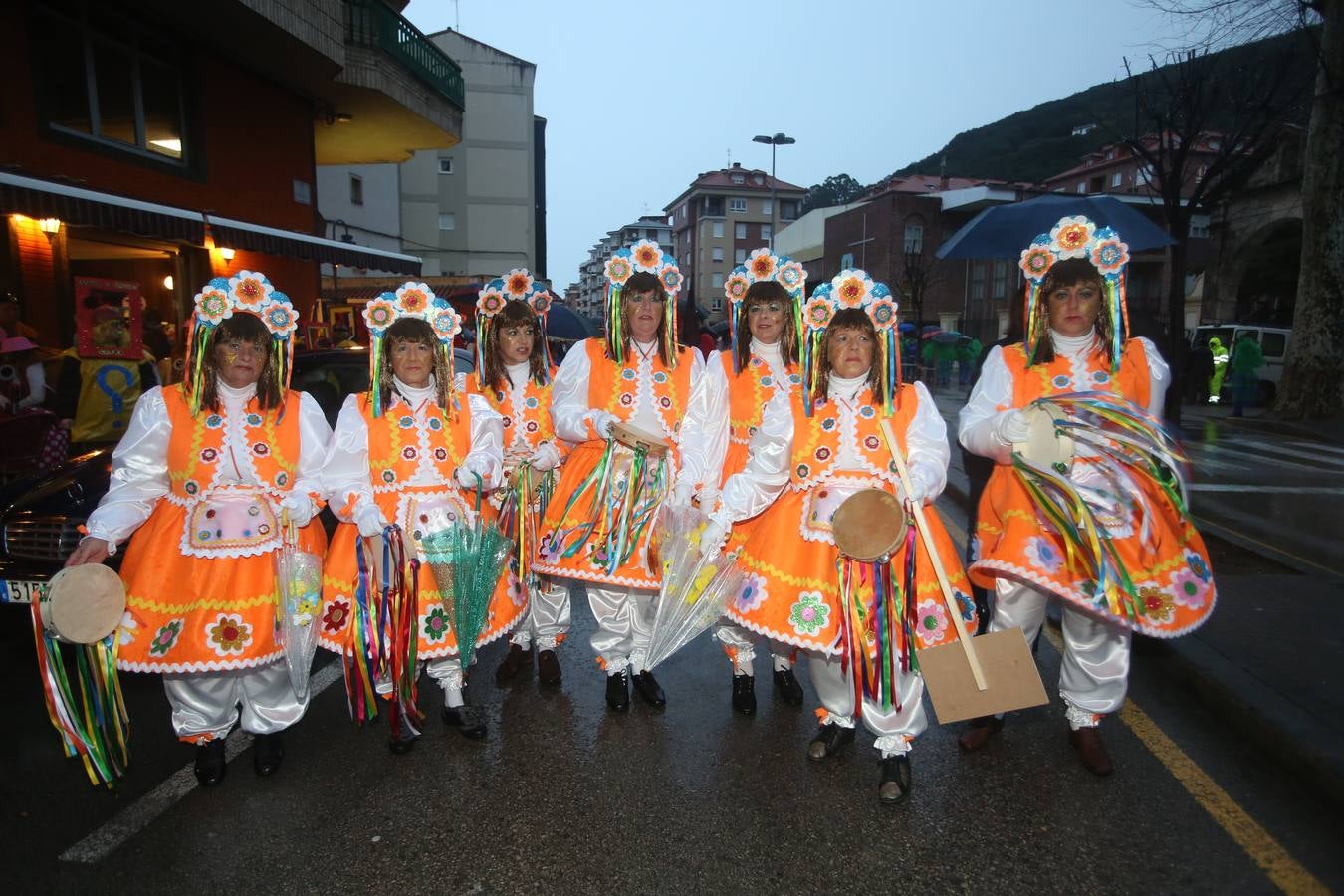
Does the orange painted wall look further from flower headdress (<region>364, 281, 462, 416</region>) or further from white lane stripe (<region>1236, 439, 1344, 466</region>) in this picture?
white lane stripe (<region>1236, 439, 1344, 466</region>)

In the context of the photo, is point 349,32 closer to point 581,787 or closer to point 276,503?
point 276,503

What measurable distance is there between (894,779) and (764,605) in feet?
2.59

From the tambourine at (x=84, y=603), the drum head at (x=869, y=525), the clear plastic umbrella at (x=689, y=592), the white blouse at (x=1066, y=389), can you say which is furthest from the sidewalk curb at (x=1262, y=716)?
the tambourine at (x=84, y=603)

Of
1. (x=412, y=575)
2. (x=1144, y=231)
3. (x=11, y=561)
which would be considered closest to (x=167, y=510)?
(x=412, y=575)

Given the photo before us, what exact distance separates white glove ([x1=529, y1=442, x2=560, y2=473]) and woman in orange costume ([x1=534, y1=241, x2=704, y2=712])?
0.25ft

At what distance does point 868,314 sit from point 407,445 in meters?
1.97

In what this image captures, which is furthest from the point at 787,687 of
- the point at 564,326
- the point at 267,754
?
the point at 564,326

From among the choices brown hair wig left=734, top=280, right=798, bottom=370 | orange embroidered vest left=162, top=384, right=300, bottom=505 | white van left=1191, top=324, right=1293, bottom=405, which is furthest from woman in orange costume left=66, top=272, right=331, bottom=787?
white van left=1191, top=324, right=1293, bottom=405

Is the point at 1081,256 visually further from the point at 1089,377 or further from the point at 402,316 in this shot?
the point at 402,316

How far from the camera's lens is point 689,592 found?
317cm

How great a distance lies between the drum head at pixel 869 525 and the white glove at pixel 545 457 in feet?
5.68

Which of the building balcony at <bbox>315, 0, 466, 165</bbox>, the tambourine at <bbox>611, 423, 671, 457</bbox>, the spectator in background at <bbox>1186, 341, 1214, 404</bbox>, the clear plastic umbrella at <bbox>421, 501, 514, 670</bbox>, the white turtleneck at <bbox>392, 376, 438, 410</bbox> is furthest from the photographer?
the spectator in background at <bbox>1186, 341, 1214, 404</bbox>

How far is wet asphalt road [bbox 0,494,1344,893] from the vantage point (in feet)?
8.40

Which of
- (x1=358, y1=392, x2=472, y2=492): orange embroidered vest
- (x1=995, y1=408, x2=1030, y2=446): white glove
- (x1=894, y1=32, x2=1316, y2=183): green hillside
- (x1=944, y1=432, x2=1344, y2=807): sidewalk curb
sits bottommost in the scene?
(x1=944, y1=432, x2=1344, y2=807): sidewalk curb
